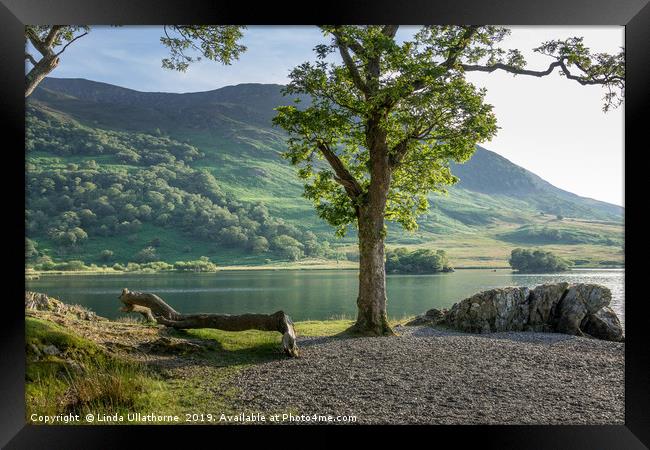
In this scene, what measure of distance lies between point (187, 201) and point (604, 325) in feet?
388

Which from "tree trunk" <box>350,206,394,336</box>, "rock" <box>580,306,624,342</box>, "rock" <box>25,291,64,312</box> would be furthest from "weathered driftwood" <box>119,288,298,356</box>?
"rock" <box>580,306,624,342</box>

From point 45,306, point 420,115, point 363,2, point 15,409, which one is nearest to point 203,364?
point 15,409

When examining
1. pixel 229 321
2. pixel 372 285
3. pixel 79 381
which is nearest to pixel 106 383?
pixel 79 381

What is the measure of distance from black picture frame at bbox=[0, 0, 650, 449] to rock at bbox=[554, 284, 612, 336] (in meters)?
7.07

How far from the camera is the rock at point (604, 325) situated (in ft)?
41.7

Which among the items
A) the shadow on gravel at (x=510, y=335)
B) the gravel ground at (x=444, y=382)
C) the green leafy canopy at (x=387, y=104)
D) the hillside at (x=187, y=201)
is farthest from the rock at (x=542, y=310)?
the hillside at (x=187, y=201)

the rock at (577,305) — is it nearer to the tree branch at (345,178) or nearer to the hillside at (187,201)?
the tree branch at (345,178)

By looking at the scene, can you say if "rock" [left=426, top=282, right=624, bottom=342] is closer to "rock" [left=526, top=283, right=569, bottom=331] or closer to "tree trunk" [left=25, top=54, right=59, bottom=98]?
"rock" [left=526, top=283, right=569, bottom=331]

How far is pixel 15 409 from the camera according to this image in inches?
241

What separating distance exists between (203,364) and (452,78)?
7660 millimetres

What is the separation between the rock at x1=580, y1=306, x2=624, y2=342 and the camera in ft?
41.7

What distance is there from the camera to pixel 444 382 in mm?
8297

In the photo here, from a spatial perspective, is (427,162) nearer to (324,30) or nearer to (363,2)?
(324,30)

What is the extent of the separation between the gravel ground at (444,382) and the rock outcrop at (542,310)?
159cm
